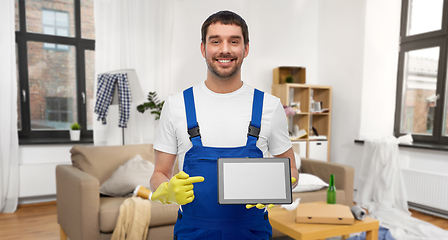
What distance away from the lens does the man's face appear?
965 millimetres

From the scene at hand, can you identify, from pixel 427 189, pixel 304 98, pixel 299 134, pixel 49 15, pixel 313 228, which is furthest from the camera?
pixel 304 98

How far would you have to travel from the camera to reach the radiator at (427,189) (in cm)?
318

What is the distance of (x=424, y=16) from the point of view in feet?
12.6

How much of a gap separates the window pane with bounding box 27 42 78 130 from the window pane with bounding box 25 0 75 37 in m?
0.20

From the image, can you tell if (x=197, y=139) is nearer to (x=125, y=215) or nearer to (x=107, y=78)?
(x=125, y=215)

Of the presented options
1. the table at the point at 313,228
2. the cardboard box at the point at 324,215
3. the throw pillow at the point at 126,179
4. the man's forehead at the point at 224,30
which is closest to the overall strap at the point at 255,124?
the man's forehead at the point at 224,30

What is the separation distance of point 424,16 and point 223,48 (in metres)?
3.85

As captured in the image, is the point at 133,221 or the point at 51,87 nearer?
the point at 133,221

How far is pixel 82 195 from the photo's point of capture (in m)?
2.06

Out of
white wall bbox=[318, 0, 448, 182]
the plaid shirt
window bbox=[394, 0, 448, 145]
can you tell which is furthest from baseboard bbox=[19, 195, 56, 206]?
window bbox=[394, 0, 448, 145]

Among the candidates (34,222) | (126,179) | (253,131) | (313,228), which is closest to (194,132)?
(253,131)

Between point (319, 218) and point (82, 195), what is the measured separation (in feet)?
4.87

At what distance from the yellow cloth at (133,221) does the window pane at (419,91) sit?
3327 millimetres

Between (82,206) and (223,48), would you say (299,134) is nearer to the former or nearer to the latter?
(82,206)
